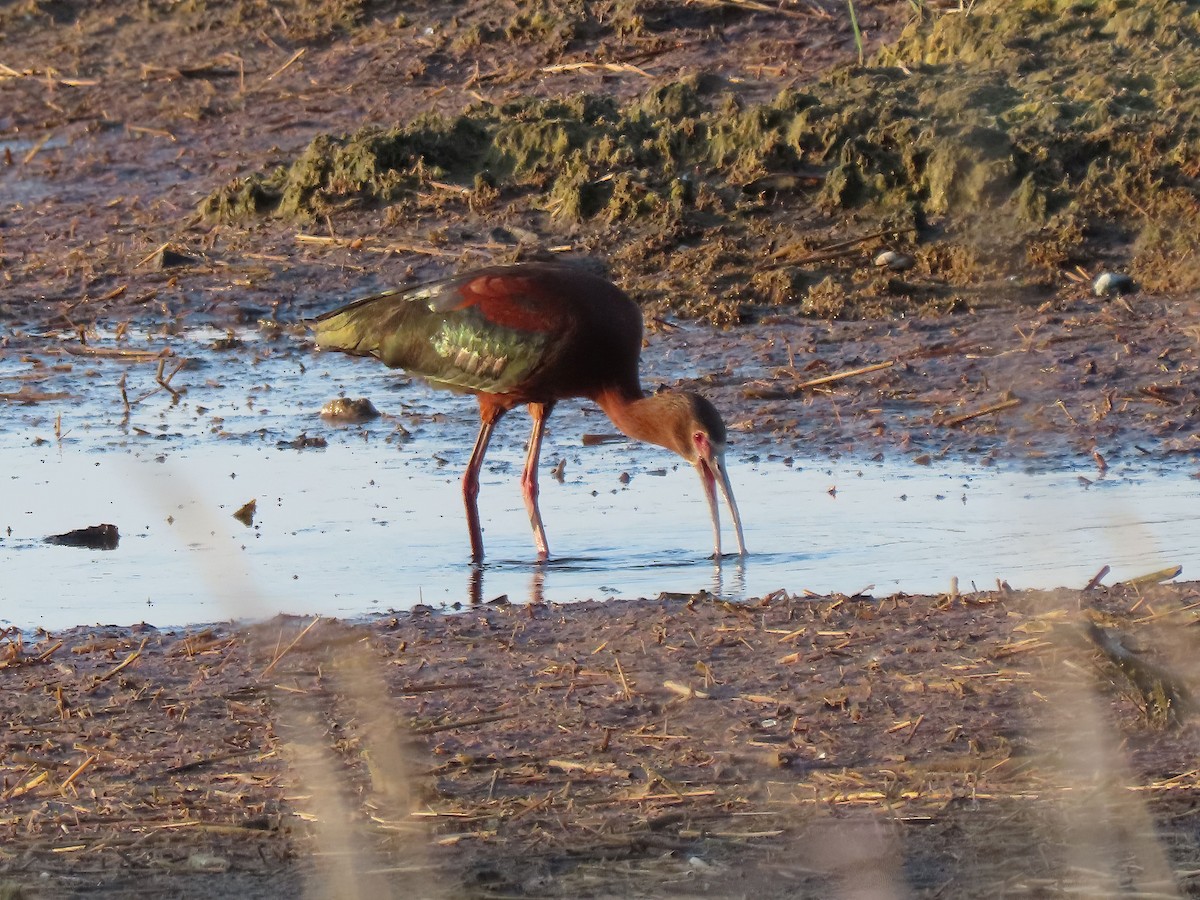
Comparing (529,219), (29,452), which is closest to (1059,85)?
(529,219)

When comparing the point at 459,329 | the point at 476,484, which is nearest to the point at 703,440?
the point at 476,484

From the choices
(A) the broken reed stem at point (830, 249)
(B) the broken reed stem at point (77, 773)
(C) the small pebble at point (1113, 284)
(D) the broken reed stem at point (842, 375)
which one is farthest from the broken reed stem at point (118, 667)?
(C) the small pebble at point (1113, 284)

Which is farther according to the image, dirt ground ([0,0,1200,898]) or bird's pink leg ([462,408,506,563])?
bird's pink leg ([462,408,506,563])

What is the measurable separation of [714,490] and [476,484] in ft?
2.88

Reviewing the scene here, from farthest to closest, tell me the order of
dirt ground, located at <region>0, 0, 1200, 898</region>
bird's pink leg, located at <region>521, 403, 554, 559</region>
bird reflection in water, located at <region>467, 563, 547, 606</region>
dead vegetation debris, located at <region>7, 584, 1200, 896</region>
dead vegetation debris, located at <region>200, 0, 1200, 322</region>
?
dead vegetation debris, located at <region>200, 0, 1200, 322</region>
bird's pink leg, located at <region>521, 403, 554, 559</region>
bird reflection in water, located at <region>467, 563, 547, 606</region>
dirt ground, located at <region>0, 0, 1200, 898</region>
dead vegetation debris, located at <region>7, 584, 1200, 896</region>

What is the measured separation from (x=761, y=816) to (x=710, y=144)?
694cm

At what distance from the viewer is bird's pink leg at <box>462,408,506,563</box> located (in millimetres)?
7094

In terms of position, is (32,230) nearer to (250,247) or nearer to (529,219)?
(250,247)

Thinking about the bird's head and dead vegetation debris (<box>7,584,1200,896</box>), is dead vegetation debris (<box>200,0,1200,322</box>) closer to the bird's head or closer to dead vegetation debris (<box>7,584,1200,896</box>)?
the bird's head

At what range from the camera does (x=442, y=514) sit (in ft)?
25.0

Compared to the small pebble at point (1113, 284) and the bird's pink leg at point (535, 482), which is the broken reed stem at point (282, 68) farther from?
the bird's pink leg at point (535, 482)

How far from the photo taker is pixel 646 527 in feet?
23.8

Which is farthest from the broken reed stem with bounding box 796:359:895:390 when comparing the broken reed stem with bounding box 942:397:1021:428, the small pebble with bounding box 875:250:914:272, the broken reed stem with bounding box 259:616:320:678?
the broken reed stem with bounding box 259:616:320:678

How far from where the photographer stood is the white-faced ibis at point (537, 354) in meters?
7.11
